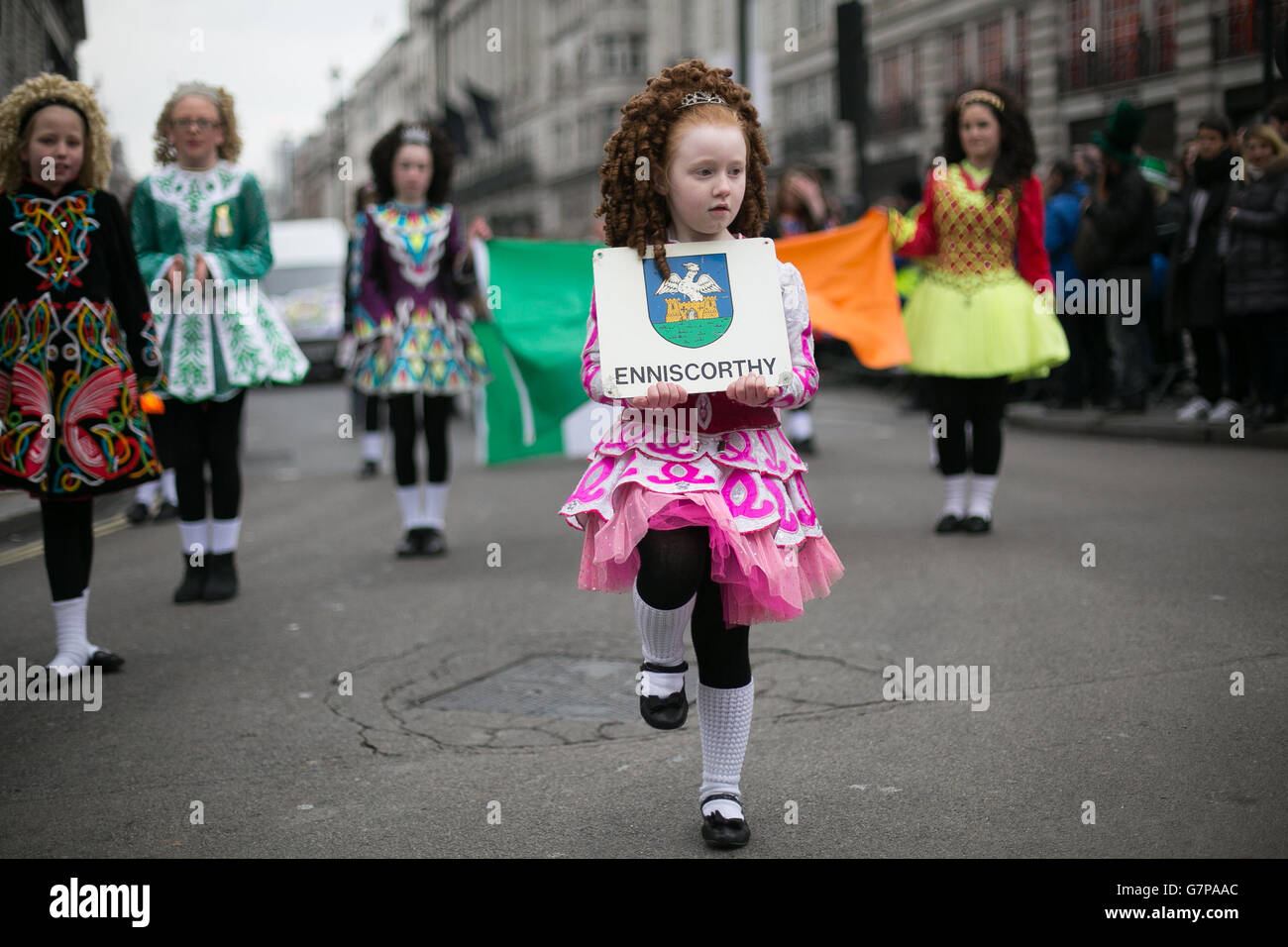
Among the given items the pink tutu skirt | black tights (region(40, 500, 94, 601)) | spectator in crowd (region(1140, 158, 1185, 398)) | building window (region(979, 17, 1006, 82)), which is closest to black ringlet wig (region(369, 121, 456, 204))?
black tights (region(40, 500, 94, 601))

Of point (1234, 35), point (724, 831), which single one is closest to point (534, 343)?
point (724, 831)

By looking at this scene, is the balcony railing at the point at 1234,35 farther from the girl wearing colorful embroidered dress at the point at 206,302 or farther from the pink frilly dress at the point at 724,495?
the pink frilly dress at the point at 724,495

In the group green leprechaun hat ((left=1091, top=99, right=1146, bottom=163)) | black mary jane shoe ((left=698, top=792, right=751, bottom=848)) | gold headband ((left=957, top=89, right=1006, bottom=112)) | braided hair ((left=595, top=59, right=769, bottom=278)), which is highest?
green leprechaun hat ((left=1091, top=99, right=1146, bottom=163))

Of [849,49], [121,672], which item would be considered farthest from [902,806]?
[849,49]

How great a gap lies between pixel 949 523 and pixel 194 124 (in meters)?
4.13

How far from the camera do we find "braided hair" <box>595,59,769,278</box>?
3240 millimetres

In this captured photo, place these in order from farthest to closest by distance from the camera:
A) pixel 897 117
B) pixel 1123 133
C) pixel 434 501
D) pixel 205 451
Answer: pixel 897 117 < pixel 1123 133 < pixel 434 501 < pixel 205 451

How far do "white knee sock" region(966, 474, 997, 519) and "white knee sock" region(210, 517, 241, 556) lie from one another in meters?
3.64

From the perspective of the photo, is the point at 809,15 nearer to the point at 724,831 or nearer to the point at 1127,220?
the point at 1127,220

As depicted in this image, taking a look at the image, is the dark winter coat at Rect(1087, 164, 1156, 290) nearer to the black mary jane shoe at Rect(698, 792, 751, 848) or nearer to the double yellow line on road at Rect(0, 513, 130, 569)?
the double yellow line on road at Rect(0, 513, 130, 569)

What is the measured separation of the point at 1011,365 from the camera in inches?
275

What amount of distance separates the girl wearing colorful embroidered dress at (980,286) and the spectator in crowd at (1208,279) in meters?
3.45

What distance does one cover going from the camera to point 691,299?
10.7 ft
